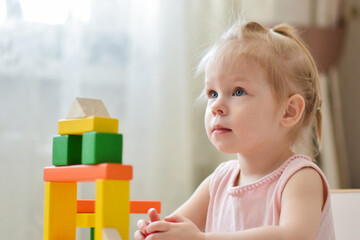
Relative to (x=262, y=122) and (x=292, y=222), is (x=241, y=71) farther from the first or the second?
(x=292, y=222)

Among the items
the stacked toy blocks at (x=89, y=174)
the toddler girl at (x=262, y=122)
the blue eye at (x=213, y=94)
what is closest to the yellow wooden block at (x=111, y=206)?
the stacked toy blocks at (x=89, y=174)

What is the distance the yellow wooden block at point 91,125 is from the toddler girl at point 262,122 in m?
0.24

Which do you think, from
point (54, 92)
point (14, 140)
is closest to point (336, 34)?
point (54, 92)

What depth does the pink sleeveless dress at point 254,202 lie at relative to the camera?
77cm

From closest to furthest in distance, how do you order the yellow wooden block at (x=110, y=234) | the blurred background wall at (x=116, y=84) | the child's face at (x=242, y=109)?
the yellow wooden block at (x=110, y=234), the child's face at (x=242, y=109), the blurred background wall at (x=116, y=84)

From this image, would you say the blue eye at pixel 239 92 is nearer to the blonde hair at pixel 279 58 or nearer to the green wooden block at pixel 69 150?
the blonde hair at pixel 279 58

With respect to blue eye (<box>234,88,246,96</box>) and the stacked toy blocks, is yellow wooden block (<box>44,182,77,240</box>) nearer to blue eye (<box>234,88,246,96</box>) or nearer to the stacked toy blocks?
the stacked toy blocks

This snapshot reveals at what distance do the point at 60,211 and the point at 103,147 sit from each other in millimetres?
180

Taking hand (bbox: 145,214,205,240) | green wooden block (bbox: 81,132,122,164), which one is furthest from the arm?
green wooden block (bbox: 81,132,122,164)

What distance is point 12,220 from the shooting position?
143cm

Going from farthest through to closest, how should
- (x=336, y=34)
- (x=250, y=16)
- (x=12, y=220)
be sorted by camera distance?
(x=336, y=34)
(x=250, y=16)
(x=12, y=220)

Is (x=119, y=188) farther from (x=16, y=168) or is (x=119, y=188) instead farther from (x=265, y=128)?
(x=16, y=168)

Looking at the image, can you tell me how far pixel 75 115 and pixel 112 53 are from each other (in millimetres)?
995

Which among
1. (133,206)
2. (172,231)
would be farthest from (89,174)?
(133,206)
